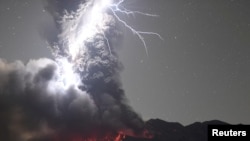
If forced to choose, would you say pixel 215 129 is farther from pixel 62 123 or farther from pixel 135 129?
pixel 135 129

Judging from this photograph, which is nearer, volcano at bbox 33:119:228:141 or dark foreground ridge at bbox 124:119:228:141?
volcano at bbox 33:119:228:141

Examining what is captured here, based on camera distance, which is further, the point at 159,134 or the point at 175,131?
the point at 175,131

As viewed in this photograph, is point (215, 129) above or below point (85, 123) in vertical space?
below

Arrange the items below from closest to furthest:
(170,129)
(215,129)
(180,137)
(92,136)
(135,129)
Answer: (215,129) → (92,136) → (135,129) → (180,137) → (170,129)

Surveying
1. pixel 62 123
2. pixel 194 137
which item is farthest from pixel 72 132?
pixel 194 137

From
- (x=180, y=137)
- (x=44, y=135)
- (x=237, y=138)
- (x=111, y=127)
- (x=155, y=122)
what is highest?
(x=155, y=122)

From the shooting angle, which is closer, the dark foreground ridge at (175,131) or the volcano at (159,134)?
the volcano at (159,134)

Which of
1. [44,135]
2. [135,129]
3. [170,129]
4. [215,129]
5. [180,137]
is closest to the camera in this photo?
[215,129]

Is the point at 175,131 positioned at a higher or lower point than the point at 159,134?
higher
